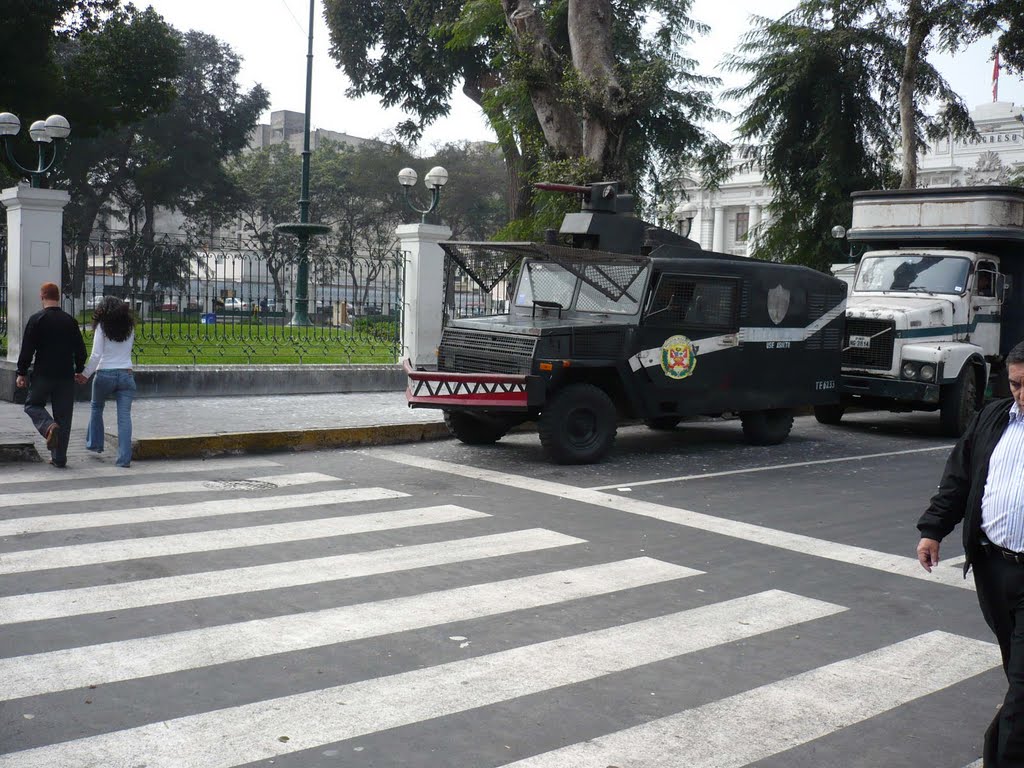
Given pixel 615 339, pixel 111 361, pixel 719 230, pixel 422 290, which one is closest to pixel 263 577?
pixel 111 361

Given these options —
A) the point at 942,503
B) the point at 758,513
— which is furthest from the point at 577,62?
the point at 942,503

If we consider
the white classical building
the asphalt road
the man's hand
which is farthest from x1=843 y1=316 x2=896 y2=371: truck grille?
the white classical building

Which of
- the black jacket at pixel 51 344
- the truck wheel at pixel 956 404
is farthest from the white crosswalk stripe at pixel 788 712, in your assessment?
the truck wheel at pixel 956 404

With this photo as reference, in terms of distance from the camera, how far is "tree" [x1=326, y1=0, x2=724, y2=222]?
731 inches

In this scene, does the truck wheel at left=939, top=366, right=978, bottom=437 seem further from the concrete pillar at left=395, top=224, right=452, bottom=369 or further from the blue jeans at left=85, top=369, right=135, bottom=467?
the blue jeans at left=85, top=369, right=135, bottom=467

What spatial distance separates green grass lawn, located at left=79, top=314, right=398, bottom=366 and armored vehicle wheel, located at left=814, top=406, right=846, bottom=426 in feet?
22.6

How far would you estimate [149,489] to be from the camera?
355 inches

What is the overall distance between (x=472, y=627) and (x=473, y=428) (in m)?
6.81

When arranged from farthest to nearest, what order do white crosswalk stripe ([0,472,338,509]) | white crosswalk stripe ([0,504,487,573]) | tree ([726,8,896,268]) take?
tree ([726,8,896,268]), white crosswalk stripe ([0,472,338,509]), white crosswalk stripe ([0,504,487,573])

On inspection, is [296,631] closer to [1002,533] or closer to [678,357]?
[1002,533]

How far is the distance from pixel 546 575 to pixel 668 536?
157cm

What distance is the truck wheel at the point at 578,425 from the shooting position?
1086cm

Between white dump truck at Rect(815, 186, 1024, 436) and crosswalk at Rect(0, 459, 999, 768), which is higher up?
white dump truck at Rect(815, 186, 1024, 436)

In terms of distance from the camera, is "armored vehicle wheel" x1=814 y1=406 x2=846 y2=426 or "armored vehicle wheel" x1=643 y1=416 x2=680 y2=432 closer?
"armored vehicle wheel" x1=643 y1=416 x2=680 y2=432
